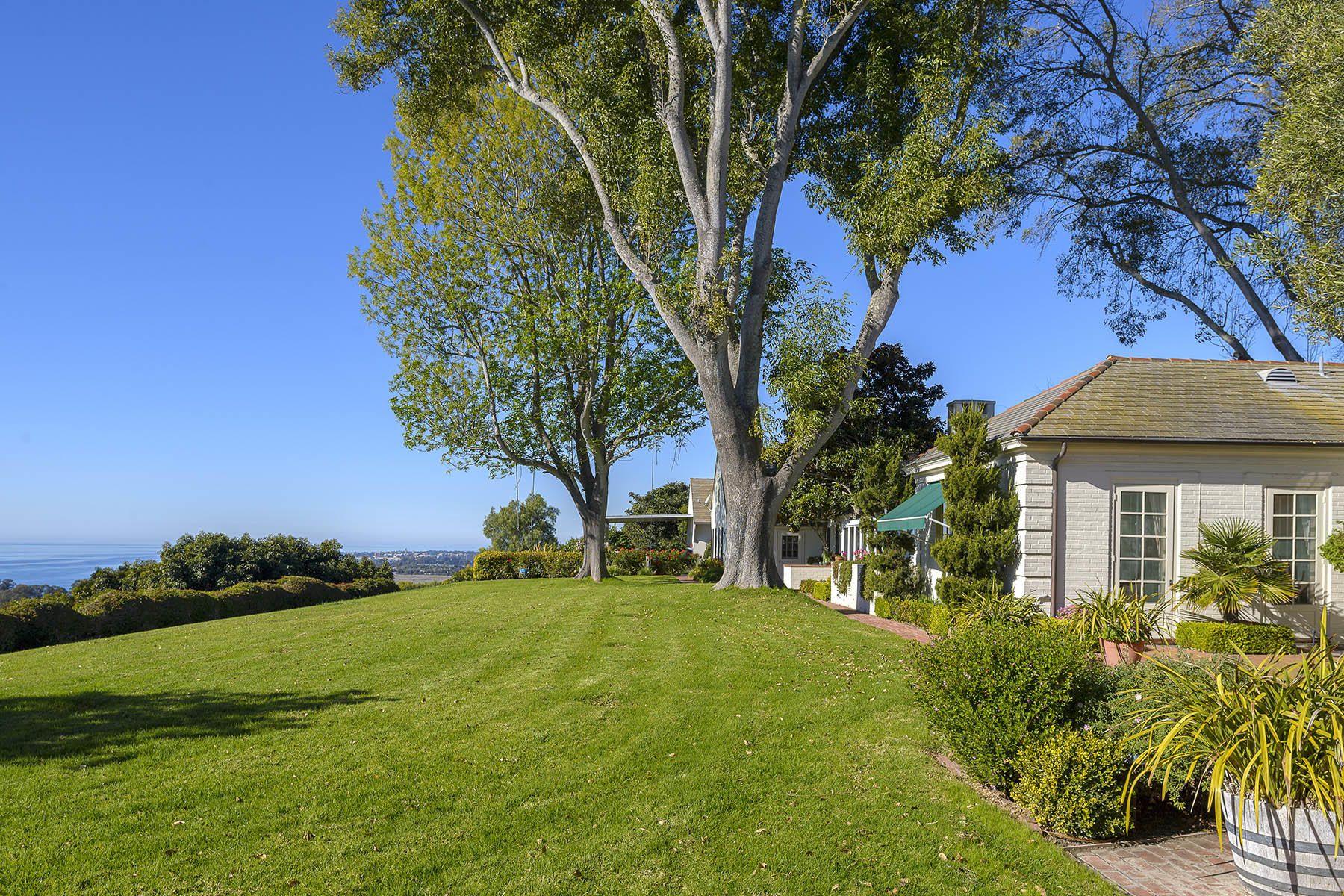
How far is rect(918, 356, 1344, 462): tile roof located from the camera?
15656 mm

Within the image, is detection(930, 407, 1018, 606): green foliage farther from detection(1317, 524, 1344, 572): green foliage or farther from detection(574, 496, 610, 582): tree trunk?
detection(574, 496, 610, 582): tree trunk

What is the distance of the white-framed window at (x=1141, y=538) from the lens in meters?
15.8

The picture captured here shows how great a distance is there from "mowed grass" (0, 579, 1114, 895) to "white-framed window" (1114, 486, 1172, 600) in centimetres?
621

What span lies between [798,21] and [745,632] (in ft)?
46.4

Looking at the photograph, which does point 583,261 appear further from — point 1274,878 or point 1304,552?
point 1274,878

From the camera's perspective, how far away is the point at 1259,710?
5145 mm

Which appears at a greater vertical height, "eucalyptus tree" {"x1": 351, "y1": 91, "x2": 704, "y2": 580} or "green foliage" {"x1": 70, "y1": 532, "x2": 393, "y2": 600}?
"eucalyptus tree" {"x1": 351, "y1": 91, "x2": 704, "y2": 580}

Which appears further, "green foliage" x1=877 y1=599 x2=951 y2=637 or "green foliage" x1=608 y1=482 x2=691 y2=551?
"green foliage" x1=608 y1=482 x2=691 y2=551

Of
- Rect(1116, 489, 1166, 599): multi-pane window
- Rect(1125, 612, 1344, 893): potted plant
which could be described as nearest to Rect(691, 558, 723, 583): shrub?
Rect(1116, 489, 1166, 599): multi-pane window

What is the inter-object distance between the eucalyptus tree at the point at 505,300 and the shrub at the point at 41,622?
39.3 feet

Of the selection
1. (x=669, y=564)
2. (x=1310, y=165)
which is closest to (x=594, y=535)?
(x=669, y=564)

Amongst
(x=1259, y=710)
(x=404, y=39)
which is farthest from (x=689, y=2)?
(x=1259, y=710)

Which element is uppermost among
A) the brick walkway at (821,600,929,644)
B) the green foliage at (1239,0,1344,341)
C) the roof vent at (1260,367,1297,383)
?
the green foliage at (1239,0,1344,341)

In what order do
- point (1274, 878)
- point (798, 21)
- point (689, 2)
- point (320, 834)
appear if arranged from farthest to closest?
point (689, 2) → point (798, 21) → point (320, 834) → point (1274, 878)
